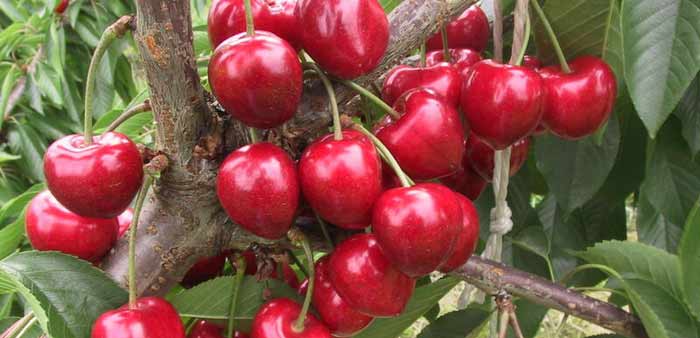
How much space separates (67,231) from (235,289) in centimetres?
20

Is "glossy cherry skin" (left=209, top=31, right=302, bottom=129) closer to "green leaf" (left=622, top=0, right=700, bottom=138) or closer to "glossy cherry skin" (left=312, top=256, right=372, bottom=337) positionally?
"glossy cherry skin" (left=312, top=256, right=372, bottom=337)

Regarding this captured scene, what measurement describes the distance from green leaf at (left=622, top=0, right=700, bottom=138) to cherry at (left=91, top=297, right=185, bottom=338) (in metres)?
0.59

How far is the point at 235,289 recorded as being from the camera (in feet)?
2.58

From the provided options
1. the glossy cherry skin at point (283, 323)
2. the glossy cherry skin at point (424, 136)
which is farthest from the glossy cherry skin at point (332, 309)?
the glossy cherry skin at point (424, 136)

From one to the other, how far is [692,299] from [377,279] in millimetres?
469

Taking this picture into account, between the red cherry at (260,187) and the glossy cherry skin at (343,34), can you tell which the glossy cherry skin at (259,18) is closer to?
the glossy cherry skin at (343,34)

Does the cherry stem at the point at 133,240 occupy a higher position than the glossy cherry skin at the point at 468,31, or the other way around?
the glossy cherry skin at the point at 468,31

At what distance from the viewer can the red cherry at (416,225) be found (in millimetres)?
623

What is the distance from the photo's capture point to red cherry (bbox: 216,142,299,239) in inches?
24.8

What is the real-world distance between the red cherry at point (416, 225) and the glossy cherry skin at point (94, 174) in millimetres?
253

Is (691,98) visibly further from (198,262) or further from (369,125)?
(198,262)

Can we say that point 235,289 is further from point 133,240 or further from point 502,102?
point 502,102

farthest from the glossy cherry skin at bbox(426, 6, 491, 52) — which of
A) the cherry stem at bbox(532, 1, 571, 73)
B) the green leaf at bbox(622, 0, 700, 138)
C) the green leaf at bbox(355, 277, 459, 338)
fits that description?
the green leaf at bbox(355, 277, 459, 338)

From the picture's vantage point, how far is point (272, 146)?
0.66 meters
